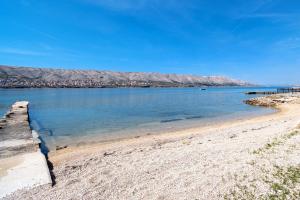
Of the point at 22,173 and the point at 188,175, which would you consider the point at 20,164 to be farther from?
the point at 188,175

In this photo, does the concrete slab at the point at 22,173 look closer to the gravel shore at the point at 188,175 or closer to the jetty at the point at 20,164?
the jetty at the point at 20,164

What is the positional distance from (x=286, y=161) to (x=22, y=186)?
29.6 ft

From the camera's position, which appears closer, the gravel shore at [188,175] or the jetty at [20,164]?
the gravel shore at [188,175]

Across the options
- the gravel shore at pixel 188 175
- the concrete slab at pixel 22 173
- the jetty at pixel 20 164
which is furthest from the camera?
the jetty at pixel 20 164

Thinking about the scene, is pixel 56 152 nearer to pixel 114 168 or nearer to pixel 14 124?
pixel 114 168

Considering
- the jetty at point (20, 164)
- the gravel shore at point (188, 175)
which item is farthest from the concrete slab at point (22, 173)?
the gravel shore at point (188, 175)

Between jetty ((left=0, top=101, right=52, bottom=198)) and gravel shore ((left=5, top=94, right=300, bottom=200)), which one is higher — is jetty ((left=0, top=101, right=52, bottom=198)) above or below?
below

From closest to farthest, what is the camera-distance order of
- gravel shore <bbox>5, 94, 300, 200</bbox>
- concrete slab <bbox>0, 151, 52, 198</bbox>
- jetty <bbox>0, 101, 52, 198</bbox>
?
gravel shore <bbox>5, 94, 300, 200</bbox>
concrete slab <bbox>0, 151, 52, 198</bbox>
jetty <bbox>0, 101, 52, 198</bbox>

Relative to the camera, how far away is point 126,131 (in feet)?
69.5

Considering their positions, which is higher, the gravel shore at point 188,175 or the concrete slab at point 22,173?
the gravel shore at point 188,175

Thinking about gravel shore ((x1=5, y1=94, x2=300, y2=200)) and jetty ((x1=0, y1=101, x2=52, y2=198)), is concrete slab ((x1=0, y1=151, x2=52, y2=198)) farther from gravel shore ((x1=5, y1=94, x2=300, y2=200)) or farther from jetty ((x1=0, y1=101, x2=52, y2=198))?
gravel shore ((x1=5, y1=94, x2=300, y2=200))

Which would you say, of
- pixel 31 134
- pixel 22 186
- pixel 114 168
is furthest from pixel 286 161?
pixel 31 134

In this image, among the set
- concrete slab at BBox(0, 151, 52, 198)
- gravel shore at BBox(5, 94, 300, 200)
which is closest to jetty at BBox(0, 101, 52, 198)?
concrete slab at BBox(0, 151, 52, 198)

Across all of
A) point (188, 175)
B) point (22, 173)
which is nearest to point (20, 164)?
point (22, 173)
